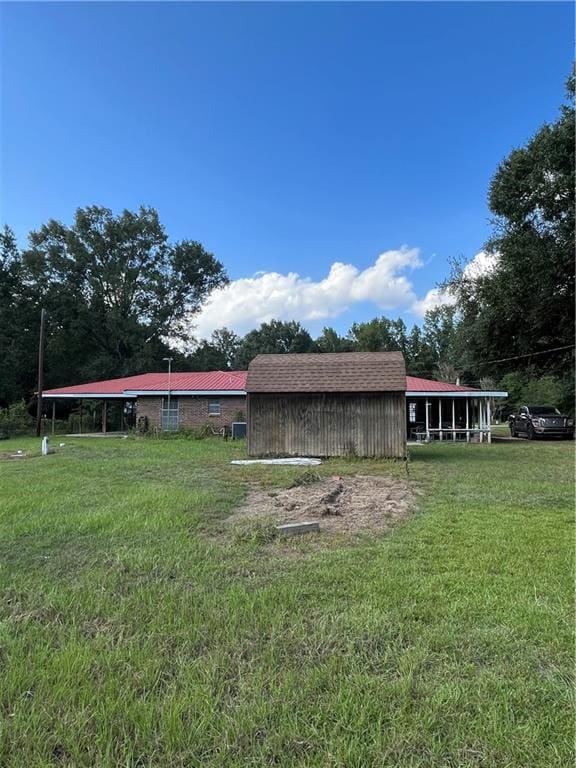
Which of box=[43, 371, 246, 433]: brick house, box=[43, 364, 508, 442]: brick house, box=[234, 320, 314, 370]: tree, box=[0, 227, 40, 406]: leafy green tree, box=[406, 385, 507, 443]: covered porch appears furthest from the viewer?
box=[234, 320, 314, 370]: tree

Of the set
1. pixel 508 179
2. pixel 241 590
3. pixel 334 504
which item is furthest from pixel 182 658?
pixel 508 179

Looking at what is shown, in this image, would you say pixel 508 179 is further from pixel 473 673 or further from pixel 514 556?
pixel 473 673

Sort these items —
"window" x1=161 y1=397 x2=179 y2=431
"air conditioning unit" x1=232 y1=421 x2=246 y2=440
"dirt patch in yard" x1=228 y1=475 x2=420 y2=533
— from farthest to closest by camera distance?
"window" x1=161 y1=397 x2=179 y2=431 → "air conditioning unit" x1=232 y1=421 x2=246 y2=440 → "dirt patch in yard" x1=228 y1=475 x2=420 y2=533

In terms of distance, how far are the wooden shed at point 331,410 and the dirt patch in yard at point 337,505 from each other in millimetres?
5791

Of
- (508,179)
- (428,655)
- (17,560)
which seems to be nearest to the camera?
(428,655)

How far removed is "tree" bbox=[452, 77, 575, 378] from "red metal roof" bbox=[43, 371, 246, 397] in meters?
12.5

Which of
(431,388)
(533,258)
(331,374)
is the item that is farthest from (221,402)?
(533,258)

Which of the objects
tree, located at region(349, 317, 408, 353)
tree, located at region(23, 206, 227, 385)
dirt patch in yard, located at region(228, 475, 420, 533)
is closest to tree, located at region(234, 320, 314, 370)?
tree, located at region(349, 317, 408, 353)

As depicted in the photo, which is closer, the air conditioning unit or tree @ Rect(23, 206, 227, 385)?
the air conditioning unit

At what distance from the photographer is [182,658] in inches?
107

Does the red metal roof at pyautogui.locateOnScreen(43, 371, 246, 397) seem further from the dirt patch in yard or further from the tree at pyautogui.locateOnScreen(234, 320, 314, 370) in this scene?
the tree at pyautogui.locateOnScreen(234, 320, 314, 370)

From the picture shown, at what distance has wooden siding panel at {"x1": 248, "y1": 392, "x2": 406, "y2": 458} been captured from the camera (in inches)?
607

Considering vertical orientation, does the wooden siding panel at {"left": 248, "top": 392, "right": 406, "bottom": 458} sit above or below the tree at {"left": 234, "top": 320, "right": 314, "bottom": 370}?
below

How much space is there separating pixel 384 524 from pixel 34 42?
29.7 ft
